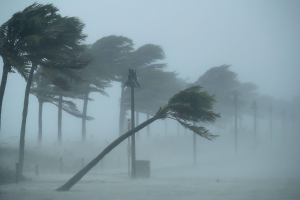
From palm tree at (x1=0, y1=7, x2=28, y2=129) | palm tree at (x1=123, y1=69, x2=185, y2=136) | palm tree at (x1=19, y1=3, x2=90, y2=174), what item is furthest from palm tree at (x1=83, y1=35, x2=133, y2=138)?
palm tree at (x1=0, y1=7, x2=28, y2=129)

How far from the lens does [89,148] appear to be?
30.3 meters

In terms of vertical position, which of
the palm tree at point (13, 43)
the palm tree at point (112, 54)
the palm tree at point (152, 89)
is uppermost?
the palm tree at point (112, 54)

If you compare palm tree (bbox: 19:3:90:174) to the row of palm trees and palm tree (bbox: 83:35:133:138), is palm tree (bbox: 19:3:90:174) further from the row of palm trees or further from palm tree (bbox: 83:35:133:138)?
palm tree (bbox: 83:35:133:138)

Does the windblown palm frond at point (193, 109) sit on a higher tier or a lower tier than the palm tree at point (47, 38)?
lower

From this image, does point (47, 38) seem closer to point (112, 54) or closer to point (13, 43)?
point (13, 43)

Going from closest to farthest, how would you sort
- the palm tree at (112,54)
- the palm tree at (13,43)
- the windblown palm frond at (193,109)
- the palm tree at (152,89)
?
the palm tree at (13,43) < the windblown palm frond at (193,109) < the palm tree at (112,54) < the palm tree at (152,89)

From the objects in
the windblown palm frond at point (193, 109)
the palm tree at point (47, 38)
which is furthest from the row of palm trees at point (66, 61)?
the windblown palm frond at point (193, 109)

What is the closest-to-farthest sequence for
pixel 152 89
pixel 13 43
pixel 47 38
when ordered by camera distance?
pixel 13 43, pixel 47 38, pixel 152 89

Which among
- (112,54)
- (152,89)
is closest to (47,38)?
(112,54)

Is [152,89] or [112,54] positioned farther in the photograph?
[152,89]

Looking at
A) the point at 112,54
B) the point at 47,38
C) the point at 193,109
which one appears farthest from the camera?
the point at 112,54

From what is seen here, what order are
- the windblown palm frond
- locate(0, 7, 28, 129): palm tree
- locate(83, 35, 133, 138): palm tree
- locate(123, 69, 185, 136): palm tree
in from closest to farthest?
locate(0, 7, 28, 129): palm tree → the windblown palm frond → locate(83, 35, 133, 138): palm tree → locate(123, 69, 185, 136): palm tree

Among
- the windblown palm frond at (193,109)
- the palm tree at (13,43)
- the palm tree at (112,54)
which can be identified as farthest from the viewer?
the palm tree at (112,54)

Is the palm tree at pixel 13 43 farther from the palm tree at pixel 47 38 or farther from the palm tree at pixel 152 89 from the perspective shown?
the palm tree at pixel 152 89
